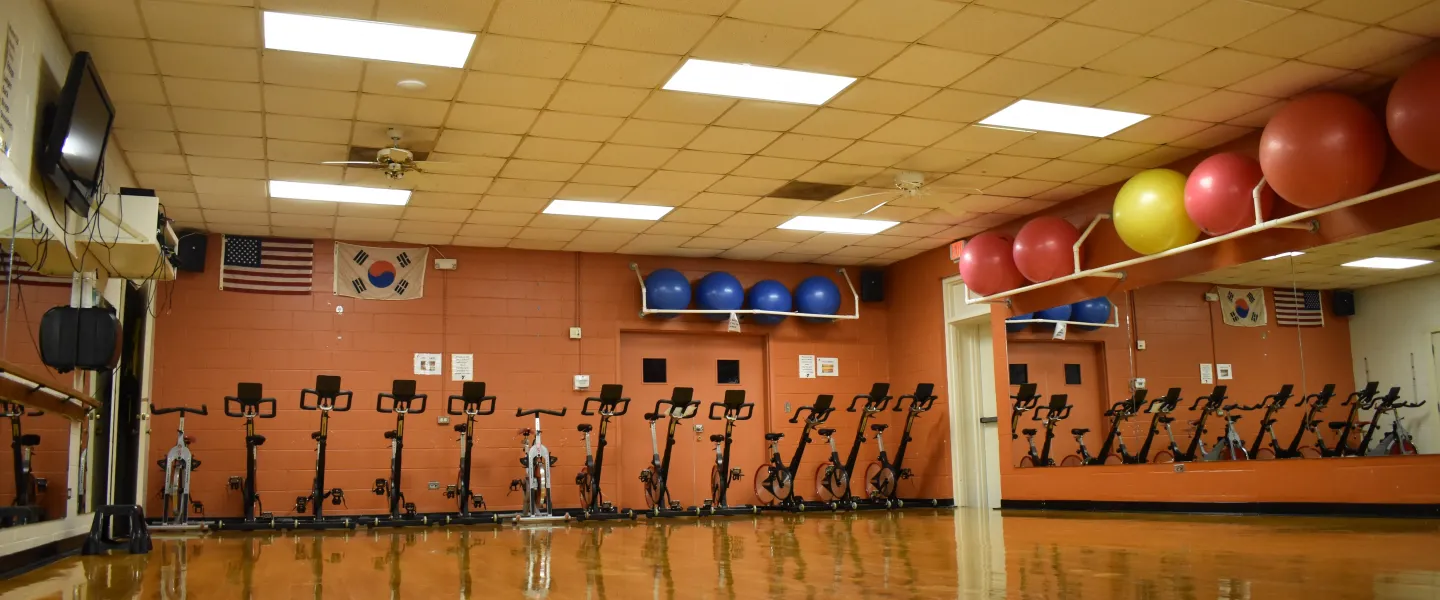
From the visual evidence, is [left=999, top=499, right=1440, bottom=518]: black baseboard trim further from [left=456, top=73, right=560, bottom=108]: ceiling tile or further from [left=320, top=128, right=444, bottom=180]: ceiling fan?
[left=320, top=128, right=444, bottom=180]: ceiling fan

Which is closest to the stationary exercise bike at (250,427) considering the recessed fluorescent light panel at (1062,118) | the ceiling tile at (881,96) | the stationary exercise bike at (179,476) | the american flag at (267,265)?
the stationary exercise bike at (179,476)

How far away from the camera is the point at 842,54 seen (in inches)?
230

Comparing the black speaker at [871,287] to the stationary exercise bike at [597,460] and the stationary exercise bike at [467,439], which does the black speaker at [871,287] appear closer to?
the stationary exercise bike at [597,460]

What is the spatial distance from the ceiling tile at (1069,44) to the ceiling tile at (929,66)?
0.25m

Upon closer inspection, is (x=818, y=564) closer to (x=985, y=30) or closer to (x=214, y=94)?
(x=985, y=30)

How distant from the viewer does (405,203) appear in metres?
8.88

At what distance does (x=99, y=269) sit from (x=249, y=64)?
1.77m

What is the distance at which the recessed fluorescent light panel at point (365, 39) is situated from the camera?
5.27 meters

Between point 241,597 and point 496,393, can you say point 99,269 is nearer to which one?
point 241,597

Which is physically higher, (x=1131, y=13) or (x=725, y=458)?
(x=1131, y=13)

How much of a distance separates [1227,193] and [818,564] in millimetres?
4296

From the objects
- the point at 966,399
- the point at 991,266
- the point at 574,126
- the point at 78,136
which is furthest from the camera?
the point at 966,399

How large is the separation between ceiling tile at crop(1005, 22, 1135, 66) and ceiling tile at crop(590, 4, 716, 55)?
1.84 m

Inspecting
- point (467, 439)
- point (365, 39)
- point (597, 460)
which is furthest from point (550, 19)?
point (597, 460)
